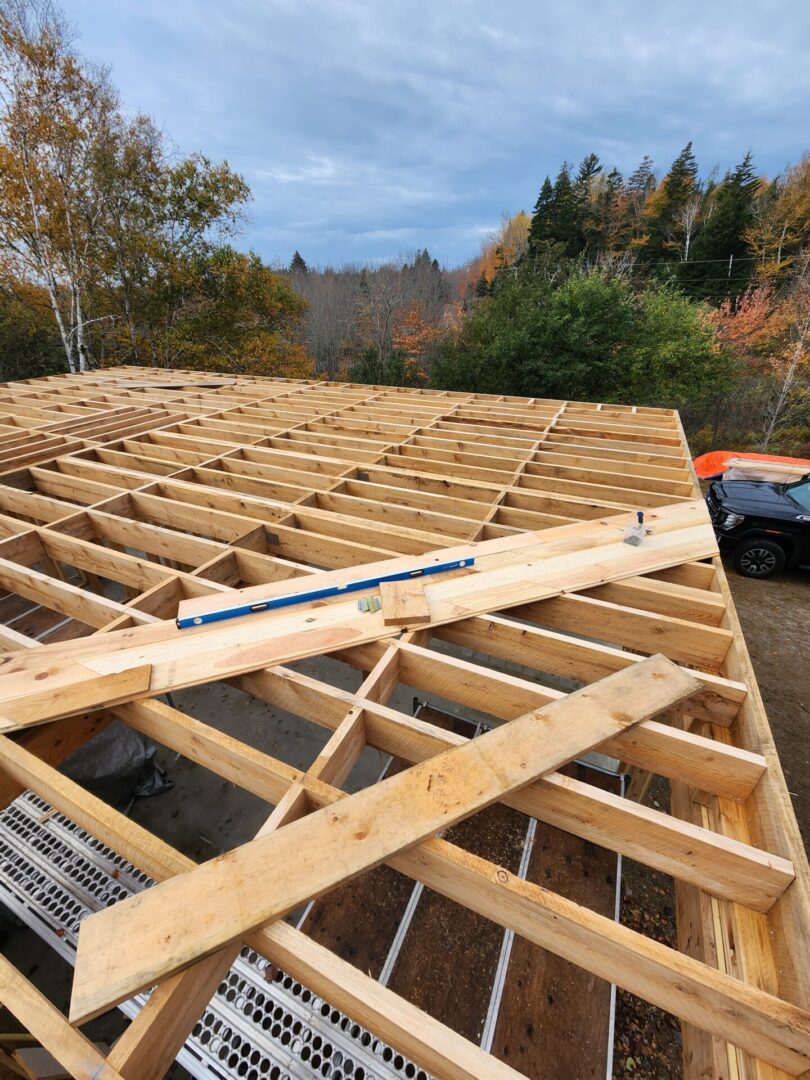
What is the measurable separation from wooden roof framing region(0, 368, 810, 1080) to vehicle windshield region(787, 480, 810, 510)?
5336mm

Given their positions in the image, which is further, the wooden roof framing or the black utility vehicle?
the black utility vehicle

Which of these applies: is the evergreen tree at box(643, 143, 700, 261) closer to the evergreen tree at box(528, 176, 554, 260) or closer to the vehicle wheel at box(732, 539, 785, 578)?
the evergreen tree at box(528, 176, 554, 260)

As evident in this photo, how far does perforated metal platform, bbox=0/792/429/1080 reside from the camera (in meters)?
2.16

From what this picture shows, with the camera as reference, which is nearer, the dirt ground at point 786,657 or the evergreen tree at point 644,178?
the dirt ground at point 786,657

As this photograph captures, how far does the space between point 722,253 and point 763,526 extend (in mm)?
28044

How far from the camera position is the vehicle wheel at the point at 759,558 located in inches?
300

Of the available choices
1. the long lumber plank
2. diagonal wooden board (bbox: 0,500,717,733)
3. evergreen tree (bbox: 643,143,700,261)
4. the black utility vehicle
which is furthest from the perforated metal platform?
evergreen tree (bbox: 643,143,700,261)

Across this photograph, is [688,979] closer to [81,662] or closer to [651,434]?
[81,662]

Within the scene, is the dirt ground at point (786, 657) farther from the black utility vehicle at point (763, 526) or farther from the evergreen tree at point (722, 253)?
the evergreen tree at point (722, 253)

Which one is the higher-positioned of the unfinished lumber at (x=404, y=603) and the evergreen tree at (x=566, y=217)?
the evergreen tree at (x=566, y=217)

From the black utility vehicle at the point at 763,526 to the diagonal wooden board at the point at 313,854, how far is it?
7.43 meters

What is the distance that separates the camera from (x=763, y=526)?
744 centimetres

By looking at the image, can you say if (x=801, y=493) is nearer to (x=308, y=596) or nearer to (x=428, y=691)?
(x=428, y=691)

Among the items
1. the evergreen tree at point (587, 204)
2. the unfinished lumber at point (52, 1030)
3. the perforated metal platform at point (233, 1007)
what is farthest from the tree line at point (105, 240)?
the evergreen tree at point (587, 204)
